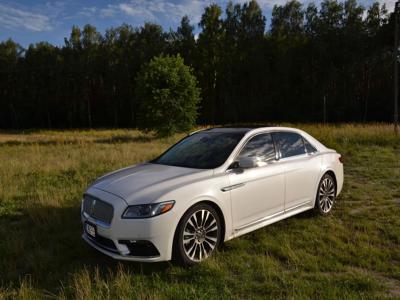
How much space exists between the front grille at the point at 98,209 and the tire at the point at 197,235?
79cm

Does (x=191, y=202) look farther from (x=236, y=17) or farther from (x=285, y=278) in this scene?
(x=236, y=17)

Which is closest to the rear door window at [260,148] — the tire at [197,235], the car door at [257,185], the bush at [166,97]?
the car door at [257,185]

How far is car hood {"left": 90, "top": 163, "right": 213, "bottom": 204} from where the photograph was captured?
401cm

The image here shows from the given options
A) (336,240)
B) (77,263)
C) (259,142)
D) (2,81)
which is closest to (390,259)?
(336,240)

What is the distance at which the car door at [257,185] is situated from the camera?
180 inches

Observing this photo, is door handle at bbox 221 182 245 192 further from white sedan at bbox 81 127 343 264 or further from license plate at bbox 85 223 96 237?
license plate at bbox 85 223 96 237

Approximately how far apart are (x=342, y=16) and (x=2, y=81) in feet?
167

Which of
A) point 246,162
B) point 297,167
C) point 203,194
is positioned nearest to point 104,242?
point 203,194

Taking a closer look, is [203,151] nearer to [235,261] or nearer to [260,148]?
[260,148]

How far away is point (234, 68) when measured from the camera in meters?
50.3

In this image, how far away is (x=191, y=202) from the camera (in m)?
4.06

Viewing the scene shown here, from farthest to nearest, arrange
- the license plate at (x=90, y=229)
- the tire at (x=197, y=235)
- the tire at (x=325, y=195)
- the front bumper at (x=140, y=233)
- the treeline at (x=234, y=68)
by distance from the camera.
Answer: the treeline at (x=234, y=68)
the tire at (x=325, y=195)
the license plate at (x=90, y=229)
the tire at (x=197, y=235)
the front bumper at (x=140, y=233)

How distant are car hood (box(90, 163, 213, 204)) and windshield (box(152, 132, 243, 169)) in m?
0.22

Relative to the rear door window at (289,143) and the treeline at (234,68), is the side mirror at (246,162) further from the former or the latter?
the treeline at (234,68)
